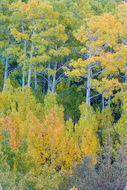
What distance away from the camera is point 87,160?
38.8 feet

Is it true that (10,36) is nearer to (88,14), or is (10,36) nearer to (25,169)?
(88,14)

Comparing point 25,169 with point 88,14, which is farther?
point 88,14

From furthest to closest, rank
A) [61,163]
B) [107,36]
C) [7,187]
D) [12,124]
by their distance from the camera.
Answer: [107,36] → [12,124] → [61,163] → [7,187]

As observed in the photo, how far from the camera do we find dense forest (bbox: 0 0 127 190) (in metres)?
11.2

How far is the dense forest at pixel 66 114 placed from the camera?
11203 millimetres

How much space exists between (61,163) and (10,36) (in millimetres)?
14277

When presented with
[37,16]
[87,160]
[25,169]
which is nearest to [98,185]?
[87,160]

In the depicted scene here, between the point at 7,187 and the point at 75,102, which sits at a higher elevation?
the point at 7,187

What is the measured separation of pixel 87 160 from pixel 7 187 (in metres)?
3.99

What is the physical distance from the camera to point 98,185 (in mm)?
11086

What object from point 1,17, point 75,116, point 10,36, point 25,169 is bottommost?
point 75,116

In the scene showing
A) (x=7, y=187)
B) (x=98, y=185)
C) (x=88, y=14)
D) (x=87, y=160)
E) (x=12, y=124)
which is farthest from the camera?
(x=88, y=14)

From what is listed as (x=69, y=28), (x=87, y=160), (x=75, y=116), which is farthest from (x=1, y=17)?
(x=87, y=160)

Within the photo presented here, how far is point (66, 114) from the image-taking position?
21422 millimetres
